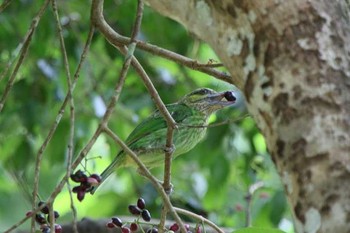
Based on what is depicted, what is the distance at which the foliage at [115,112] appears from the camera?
5492mm

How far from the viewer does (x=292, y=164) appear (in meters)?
1.82

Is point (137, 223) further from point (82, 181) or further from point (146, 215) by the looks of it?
point (82, 181)

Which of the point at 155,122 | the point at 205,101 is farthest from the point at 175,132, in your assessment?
the point at 205,101

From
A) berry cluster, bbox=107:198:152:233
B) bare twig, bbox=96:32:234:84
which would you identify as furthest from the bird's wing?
bare twig, bbox=96:32:234:84

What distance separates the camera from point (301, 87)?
1.86 m

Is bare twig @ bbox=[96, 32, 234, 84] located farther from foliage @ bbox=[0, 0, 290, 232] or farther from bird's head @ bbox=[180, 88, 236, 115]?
foliage @ bbox=[0, 0, 290, 232]

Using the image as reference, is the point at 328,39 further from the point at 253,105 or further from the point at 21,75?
the point at 21,75

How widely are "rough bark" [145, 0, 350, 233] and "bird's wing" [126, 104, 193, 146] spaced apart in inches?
86.7

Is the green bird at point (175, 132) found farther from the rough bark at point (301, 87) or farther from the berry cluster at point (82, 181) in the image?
the rough bark at point (301, 87)

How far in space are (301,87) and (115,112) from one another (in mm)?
3977

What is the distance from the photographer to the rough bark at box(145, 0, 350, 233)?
5.79ft

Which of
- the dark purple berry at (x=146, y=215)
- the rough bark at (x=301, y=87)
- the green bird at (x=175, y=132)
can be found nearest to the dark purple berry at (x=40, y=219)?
the dark purple berry at (x=146, y=215)

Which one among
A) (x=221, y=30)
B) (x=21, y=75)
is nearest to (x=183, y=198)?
(x=21, y=75)

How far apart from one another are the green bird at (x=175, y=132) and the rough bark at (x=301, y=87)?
1830 millimetres
